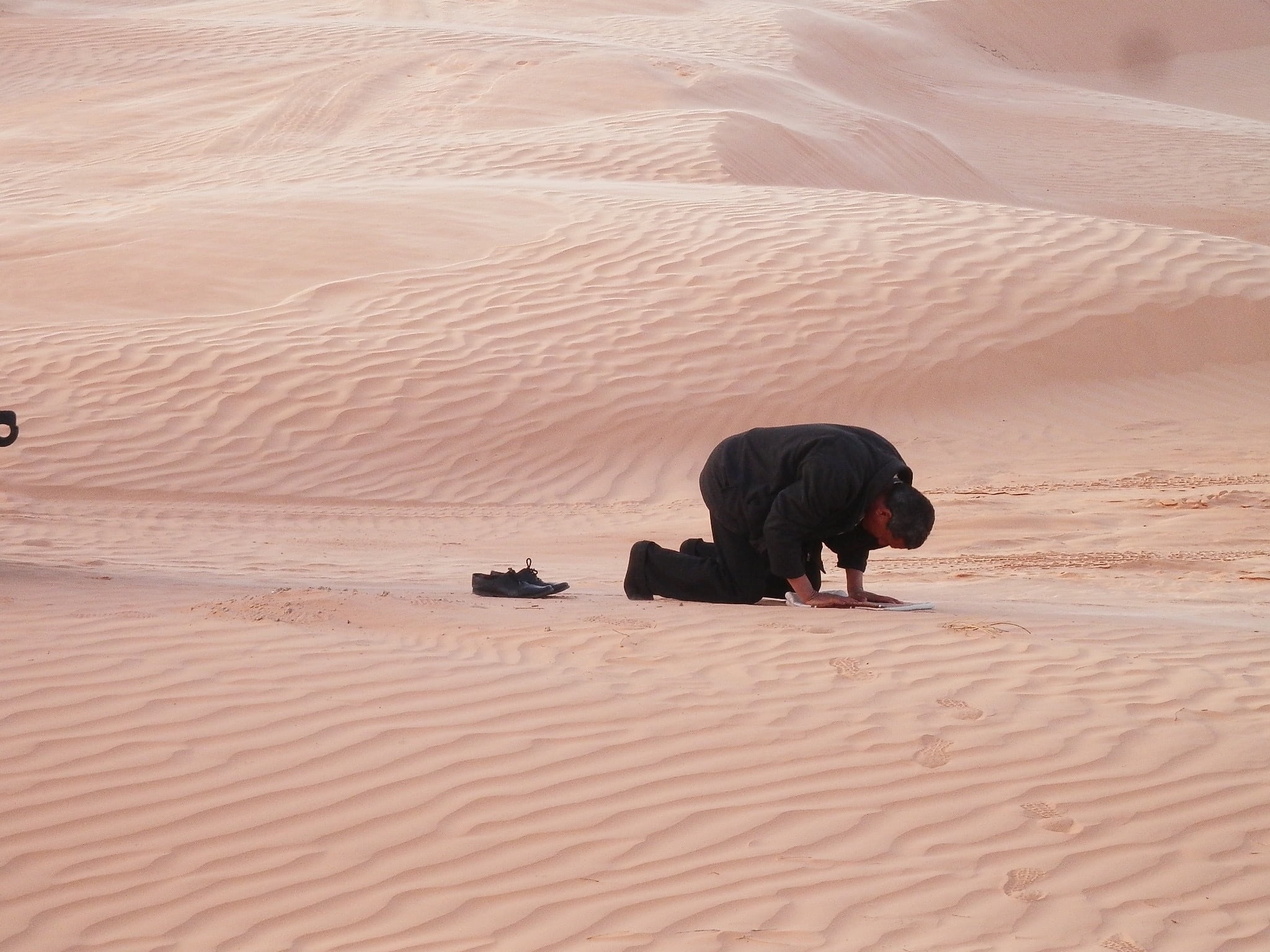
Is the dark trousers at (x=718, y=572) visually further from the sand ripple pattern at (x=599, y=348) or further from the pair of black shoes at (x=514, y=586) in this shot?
the sand ripple pattern at (x=599, y=348)

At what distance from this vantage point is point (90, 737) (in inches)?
160

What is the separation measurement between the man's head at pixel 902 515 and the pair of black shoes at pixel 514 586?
5.32ft

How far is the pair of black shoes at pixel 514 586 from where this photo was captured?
19.5ft

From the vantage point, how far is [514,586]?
598cm

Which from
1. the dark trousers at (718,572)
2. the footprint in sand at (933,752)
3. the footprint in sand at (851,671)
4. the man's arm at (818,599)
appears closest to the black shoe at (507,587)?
the dark trousers at (718,572)

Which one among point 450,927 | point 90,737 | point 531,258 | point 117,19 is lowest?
point 450,927

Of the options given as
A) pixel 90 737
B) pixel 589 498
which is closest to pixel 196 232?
pixel 589 498

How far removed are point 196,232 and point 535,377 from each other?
4.28m

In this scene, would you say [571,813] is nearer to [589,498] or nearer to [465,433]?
[589,498]

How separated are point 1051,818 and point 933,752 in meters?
0.43

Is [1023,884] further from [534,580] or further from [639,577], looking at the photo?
[534,580]

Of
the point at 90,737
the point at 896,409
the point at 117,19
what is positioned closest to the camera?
the point at 90,737

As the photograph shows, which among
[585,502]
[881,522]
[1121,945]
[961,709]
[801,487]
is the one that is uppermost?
[801,487]

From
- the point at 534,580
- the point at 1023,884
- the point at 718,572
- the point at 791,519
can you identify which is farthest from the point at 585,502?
the point at 1023,884
